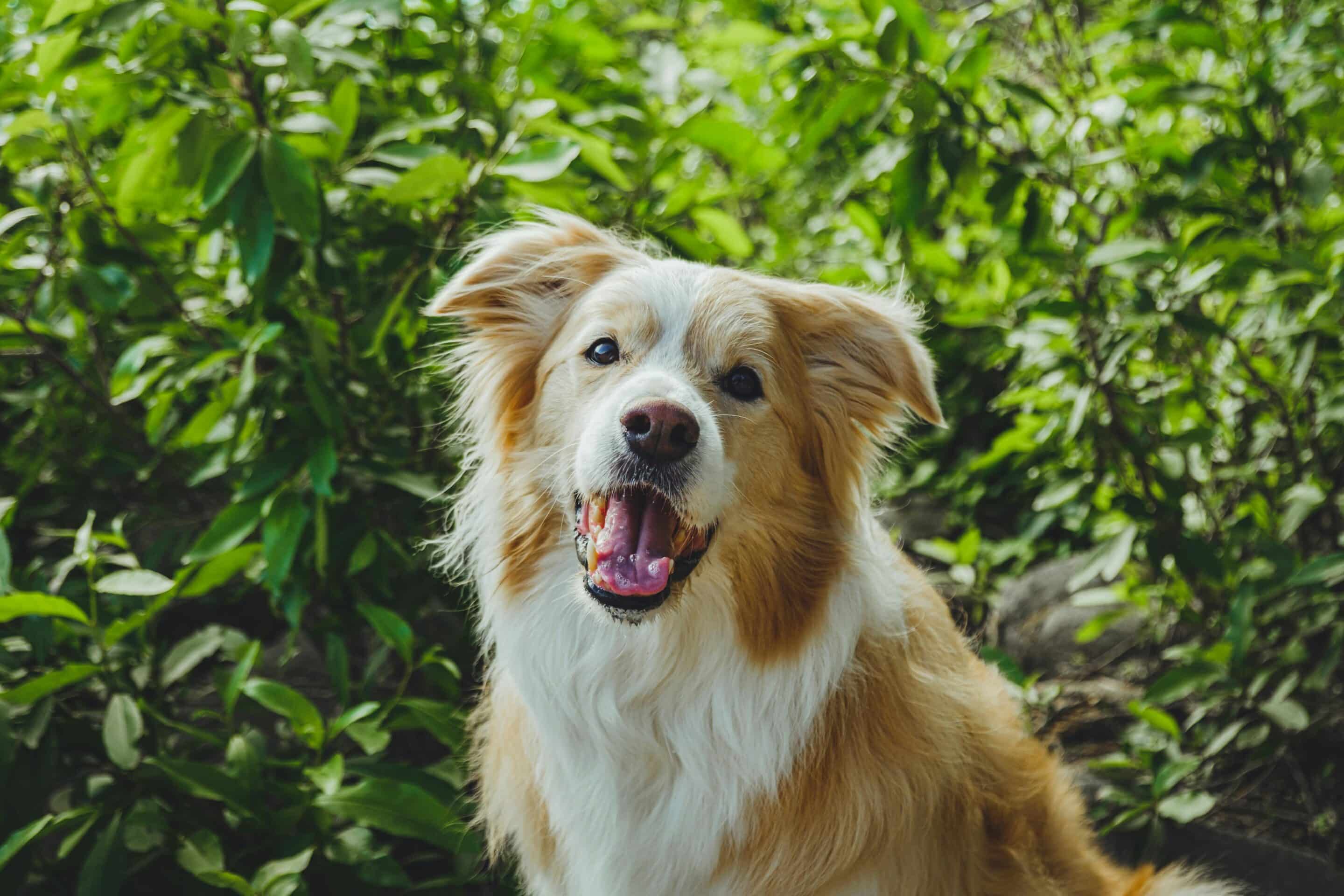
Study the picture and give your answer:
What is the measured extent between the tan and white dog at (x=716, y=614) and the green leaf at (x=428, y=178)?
231mm

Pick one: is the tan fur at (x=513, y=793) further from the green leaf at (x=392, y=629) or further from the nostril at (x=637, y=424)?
the nostril at (x=637, y=424)

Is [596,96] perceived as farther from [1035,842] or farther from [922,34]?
[1035,842]

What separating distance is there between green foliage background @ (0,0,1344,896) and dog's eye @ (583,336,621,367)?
0.55 metres

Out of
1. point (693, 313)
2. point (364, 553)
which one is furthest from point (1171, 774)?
point (364, 553)

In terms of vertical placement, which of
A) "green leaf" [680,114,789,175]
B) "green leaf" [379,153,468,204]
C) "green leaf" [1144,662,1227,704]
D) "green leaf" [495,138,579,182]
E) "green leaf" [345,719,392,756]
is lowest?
"green leaf" [345,719,392,756]

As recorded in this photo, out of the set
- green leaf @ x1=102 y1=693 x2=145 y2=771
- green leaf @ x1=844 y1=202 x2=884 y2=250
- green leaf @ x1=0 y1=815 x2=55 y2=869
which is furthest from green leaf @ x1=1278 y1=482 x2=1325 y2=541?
green leaf @ x1=0 y1=815 x2=55 y2=869

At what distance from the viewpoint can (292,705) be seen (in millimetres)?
2643

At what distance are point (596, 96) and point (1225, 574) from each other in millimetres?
2484

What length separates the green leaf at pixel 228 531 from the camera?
2.66m

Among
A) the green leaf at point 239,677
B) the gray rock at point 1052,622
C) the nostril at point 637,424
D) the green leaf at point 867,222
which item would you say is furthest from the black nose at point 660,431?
the gray rock at point 1052,622

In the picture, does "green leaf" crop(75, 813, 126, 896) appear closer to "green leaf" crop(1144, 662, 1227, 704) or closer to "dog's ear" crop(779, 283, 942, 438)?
"dog's ear" crop(779, 283, 942, 438)

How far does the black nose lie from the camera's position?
2043 mm

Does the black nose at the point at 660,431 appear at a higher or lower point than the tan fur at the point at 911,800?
higher

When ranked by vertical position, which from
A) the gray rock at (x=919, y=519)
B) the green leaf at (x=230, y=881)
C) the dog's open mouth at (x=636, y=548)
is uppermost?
the dog's open mouth at (x=636, y=548)
